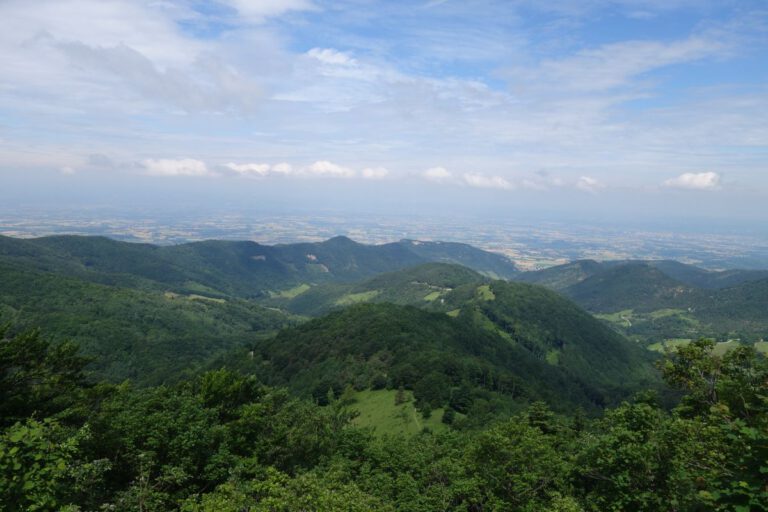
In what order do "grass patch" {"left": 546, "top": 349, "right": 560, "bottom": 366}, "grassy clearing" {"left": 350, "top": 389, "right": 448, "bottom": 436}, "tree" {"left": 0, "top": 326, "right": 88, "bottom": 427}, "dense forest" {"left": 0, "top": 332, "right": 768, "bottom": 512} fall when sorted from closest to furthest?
1. "dense forest" {"left": 0, "top": 332, "right": 768, "bottom": 512}
2. "tree" {"left": 0, "top": 326, "right": 88, "bottom": 427}
3. "grassy clearing" {"left": 350, "top": 389, "right": 448, "bottom": 436}
4. "grass patch" {"left": 546, "top": 349, "right": 560, "bottom": 366}

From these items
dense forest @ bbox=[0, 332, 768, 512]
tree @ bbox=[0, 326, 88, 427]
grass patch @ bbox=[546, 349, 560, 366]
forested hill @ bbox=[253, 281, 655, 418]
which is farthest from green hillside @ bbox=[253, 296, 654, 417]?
tree @ bbox=[0, 326, 88, 427]

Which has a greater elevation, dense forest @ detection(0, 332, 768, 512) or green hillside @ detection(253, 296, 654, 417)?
dense forest @ detection(0, 332, 768, 512)

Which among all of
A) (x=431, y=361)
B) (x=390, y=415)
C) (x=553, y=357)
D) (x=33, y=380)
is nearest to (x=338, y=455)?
(x=33, y=380)

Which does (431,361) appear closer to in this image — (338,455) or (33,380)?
(338,455)

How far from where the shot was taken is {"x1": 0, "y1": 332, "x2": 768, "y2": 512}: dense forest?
15.1 meters

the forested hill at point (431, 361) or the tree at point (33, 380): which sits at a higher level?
the tree at point (33, 380)

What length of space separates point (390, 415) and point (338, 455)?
161 ft

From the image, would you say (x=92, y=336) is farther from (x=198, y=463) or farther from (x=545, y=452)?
(x=545, y=452)

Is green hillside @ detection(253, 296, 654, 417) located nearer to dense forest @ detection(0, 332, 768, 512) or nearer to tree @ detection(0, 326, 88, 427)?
dense forest @ detection(0, 332, 768, 512)

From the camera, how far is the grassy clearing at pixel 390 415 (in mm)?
77938

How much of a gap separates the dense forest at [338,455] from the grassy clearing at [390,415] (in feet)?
113

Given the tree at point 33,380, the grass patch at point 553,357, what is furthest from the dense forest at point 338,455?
the grass patch at point 553,357

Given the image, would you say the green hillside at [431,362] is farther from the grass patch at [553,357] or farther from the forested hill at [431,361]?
the grass patch at [553,357]

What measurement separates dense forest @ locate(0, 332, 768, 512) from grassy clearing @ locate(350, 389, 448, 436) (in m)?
34.4
